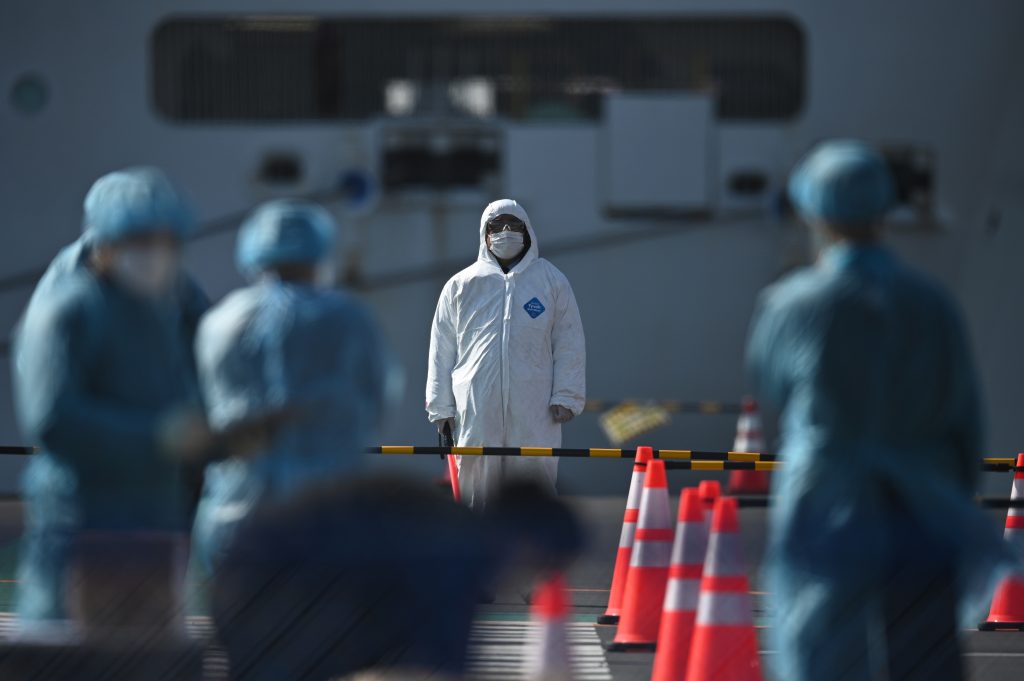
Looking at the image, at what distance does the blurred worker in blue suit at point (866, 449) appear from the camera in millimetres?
4172

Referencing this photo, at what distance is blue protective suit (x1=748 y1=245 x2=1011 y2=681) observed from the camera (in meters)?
4.17

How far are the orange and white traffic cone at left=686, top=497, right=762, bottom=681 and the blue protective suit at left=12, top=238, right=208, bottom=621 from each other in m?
2.08

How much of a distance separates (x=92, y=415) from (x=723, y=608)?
2437mm

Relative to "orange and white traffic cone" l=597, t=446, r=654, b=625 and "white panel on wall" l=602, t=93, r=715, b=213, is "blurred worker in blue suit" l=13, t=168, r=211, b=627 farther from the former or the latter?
"white panel on wall" l=602, t=93, r=715, b=213

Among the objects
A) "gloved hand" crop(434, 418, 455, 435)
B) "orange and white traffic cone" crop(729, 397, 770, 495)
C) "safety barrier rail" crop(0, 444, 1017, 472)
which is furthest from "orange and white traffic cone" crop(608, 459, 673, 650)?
"orange and white traffic cone" crop(729, 397, 770, 495)

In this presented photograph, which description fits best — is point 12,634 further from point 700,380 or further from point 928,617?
point 700,380

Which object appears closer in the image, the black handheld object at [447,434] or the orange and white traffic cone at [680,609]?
the orange and white traffic cone at [680,609]

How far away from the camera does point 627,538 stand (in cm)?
834

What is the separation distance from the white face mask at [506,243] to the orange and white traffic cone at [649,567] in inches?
52.9

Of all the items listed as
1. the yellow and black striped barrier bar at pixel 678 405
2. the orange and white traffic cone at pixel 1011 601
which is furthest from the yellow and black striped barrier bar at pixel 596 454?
the yellow and black striped barrier bar at pixel 678 405

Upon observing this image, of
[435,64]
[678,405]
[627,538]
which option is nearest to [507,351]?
[627,538]

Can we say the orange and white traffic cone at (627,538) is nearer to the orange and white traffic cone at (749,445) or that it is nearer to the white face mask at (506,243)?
the white face mask at (506,243)

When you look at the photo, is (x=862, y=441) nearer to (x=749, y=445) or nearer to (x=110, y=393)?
(x=110, y=393)

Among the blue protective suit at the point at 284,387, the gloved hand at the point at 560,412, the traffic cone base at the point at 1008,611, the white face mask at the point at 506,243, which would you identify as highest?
the blue protective suit at the point at 284,387
